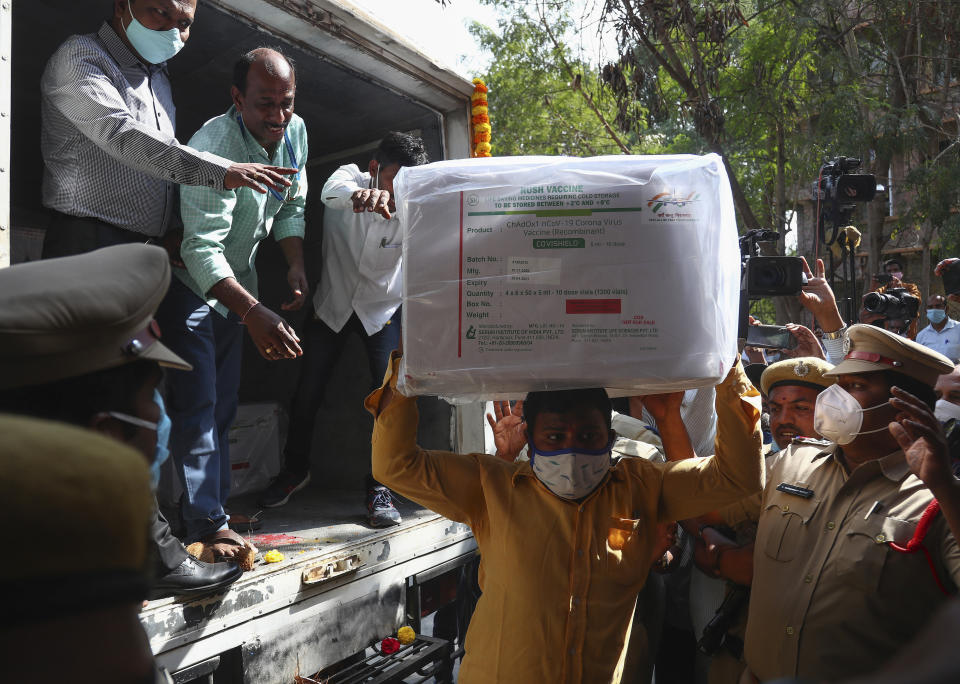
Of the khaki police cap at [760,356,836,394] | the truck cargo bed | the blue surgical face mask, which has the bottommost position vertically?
the truck cargo bed

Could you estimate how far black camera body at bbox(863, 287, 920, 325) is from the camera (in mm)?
4152

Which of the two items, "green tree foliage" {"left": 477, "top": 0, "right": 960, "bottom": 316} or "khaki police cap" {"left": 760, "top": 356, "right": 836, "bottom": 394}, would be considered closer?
"khaki police cap" {"left": 760, "top": 356, "right": 836, "bottom": 394}

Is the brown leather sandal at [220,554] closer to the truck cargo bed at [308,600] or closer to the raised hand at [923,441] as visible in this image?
the truck cargo bed at [308,600]

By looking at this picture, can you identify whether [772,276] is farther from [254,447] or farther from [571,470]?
[254,447]

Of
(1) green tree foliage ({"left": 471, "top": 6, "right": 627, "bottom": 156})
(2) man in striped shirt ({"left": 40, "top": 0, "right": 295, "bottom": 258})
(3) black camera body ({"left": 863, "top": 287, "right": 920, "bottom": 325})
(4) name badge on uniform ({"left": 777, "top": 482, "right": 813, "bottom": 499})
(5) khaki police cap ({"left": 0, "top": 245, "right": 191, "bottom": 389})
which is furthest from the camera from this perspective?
(1) green tree foliage ({"left": 471, "top": 6, "right": 627, "bottom": 156})

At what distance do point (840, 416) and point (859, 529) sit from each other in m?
0.32

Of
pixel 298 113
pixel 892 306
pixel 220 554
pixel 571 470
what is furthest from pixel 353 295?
pixel 892 306

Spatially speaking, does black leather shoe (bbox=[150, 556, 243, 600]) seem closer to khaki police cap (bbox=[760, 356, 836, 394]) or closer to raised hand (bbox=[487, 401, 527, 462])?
raised hand (bbox=[487, 401, 527, 462])

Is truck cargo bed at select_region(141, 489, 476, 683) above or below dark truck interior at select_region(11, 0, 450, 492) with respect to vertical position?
below

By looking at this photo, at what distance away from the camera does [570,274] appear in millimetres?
1645

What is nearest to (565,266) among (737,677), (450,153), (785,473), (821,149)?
(785,473)

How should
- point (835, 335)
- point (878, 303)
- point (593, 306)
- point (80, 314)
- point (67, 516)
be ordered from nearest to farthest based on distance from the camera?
point (67, 516) → point (80, 314) → point (593, 306) → point (835, 335) → point (878, 303)

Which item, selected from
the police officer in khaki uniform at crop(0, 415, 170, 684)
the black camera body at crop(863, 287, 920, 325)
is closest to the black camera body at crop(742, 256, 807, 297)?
the black camera body at crop(863, 287, 920, 325)

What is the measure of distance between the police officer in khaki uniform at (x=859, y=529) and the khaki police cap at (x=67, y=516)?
5.41 ft
